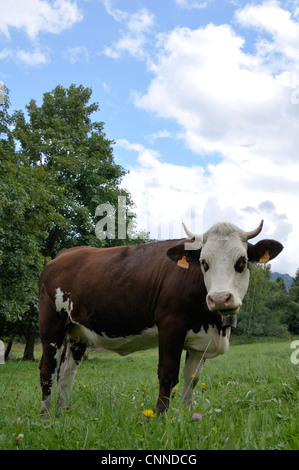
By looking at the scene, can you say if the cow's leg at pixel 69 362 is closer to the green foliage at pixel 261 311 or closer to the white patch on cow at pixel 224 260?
the white patch on cow at pixel 224 260

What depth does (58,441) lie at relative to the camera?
→ 3109mm

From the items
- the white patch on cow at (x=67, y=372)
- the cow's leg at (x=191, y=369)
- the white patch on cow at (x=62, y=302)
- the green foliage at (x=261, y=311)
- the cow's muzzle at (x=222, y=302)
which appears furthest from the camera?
the green foliage at (x=261, y=311)

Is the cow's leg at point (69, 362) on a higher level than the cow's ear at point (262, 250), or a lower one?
lower

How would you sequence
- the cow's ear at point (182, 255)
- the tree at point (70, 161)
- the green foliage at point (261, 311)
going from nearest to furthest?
1. the cow's ear at point (182, 255)
2. the tree at point (70, 161)
3. the green foliage at point (261, 311)

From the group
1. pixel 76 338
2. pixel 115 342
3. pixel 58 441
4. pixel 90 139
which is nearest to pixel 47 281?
pixel 76 338

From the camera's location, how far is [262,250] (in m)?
4.63

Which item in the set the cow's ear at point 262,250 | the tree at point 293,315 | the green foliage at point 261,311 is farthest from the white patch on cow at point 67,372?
the tree at point 293,315

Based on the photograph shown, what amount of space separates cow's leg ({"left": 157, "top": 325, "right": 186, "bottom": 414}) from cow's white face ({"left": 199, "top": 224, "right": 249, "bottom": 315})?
2.07ft

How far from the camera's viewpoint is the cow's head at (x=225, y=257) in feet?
12.8

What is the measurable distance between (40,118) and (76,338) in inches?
718

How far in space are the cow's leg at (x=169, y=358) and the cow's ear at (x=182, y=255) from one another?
0.73 m
